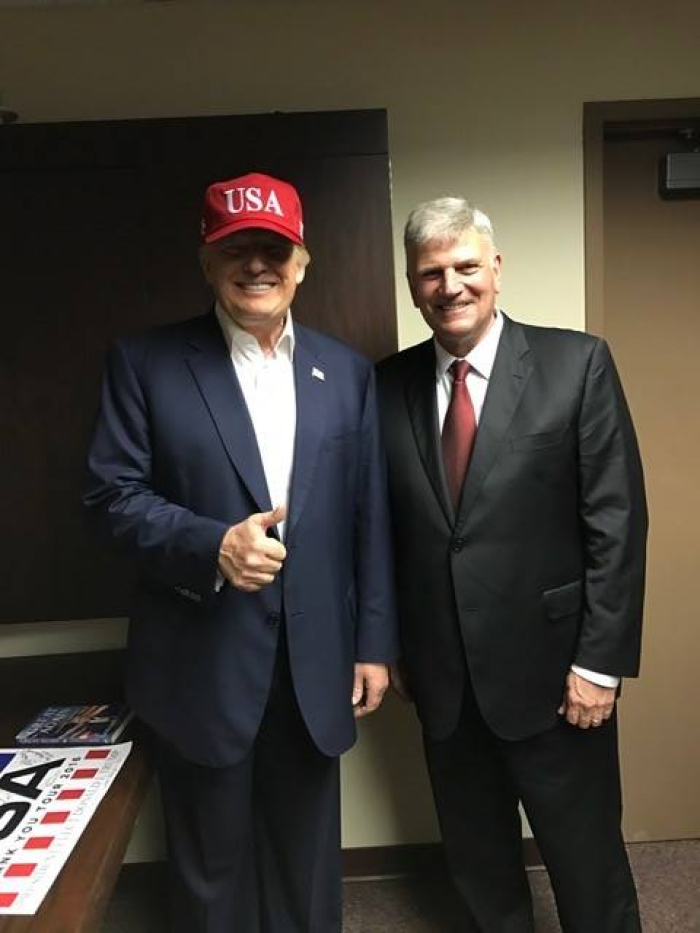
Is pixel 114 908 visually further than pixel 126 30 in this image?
Yes

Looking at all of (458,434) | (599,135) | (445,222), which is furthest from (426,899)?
(599,135)

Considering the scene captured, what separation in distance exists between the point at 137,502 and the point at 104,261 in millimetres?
676

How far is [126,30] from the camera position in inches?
69.3

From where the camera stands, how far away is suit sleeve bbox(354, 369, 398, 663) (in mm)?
A: 1429

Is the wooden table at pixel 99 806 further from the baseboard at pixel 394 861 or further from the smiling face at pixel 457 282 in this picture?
the smiling face at pixel 457 282

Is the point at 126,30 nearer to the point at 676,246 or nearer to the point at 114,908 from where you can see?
the point at 676,246

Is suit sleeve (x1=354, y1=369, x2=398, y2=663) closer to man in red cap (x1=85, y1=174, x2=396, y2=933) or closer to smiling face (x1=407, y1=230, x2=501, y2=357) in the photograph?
man in red cap (x1=85, y1=174, x2=396, y2=933)

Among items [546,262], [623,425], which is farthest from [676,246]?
[623,425]

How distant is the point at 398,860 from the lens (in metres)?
2.10

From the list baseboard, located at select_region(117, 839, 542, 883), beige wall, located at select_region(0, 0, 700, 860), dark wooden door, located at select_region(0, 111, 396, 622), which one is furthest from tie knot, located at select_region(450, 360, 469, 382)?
baseboard, located at select_region(117, 839, 542, 883)

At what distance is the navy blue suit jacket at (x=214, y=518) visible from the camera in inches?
50.7

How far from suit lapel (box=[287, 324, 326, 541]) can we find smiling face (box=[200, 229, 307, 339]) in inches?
4.2

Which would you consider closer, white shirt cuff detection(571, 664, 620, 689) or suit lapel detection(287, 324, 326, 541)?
suit lapel detection(287, 324, 326, 541)

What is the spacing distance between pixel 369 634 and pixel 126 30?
1.51 meters
